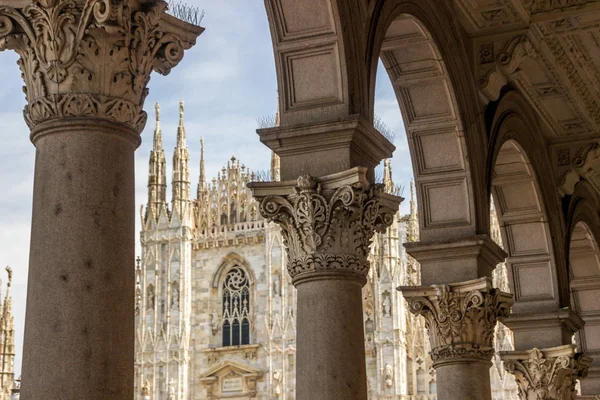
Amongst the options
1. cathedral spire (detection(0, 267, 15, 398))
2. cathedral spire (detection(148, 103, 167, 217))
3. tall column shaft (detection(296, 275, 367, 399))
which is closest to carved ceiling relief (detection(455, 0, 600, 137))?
tall column shaft (detection(296, 275, 367, 399))

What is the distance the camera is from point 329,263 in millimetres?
9102

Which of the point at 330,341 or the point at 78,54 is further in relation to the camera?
the point at 330,341

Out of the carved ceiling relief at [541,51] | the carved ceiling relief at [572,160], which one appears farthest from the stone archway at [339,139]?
the carved ceiling relief at [572,160]

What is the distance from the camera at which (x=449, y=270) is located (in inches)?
524

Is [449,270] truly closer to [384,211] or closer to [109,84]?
[384,211]

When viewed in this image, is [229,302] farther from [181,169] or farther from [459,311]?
[459,311]

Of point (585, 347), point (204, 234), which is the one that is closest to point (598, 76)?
point (585, 347)

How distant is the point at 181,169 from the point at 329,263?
43.6 meters

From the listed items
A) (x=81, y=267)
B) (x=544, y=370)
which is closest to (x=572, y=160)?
(x=544, y=370)

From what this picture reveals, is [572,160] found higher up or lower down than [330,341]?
higher up

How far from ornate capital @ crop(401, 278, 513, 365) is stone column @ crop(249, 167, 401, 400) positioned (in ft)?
11.9

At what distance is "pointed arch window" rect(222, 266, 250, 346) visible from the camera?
5109 cm

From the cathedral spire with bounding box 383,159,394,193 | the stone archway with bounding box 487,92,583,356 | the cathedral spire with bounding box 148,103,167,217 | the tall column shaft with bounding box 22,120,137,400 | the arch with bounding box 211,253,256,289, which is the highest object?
the cathedral spire with bounding box 148,103,167,217

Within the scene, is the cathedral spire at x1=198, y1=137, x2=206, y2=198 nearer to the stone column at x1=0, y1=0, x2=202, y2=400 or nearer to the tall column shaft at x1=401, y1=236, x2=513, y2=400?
the tall column shaft at x1=401, y1=236, x2=513, y2=400
